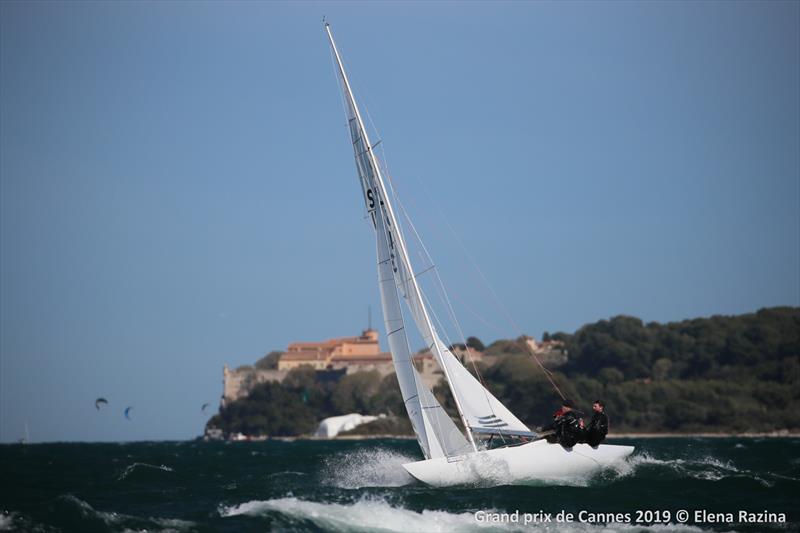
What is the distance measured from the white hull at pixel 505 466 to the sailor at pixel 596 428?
30 cm

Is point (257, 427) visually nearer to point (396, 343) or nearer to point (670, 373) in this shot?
point (670, 373)

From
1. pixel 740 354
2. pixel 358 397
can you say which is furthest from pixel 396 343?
pixel 358 397

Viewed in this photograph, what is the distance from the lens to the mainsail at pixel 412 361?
73.6 feet

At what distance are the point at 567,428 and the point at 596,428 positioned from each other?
0.66 metres

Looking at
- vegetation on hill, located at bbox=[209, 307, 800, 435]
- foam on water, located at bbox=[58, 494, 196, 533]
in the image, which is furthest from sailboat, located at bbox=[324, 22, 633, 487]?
vegetation on hill, located at bbox=[209, 307, 800, 435]

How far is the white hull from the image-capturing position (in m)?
21.4

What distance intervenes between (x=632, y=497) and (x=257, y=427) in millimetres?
113831

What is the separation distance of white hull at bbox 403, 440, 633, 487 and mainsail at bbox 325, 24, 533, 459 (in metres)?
0.88

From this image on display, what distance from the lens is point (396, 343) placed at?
22734 mm

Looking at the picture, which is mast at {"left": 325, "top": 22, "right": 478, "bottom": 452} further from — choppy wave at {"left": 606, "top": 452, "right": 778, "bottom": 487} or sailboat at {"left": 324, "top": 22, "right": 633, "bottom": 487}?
choppy wave at {"left": 606, "top": 452, "right": 778, "bottom": 487}

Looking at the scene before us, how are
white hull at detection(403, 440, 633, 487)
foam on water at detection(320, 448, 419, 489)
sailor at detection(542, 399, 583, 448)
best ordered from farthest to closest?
foam on water at detection(320, 448, 419, 489)
sailor at detection(542, 399, 583, 448)
white hull at detection(403, 440, 633, 487)

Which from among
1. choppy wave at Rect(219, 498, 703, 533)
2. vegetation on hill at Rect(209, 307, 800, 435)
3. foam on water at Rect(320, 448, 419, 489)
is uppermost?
vegetation on hill at Rect(209, 307, 800, 435)

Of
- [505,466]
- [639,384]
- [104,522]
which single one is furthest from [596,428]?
[639,384]

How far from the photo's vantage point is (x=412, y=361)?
2277 cm
